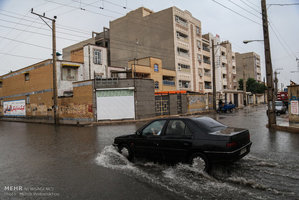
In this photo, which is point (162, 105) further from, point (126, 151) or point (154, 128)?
point (154, 128)

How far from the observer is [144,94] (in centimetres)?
2344

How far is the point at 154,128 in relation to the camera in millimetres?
5930

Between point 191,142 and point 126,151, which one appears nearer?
point 191,142

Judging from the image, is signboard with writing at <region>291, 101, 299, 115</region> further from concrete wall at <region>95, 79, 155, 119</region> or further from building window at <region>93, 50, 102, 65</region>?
building window at <region>93, 50, 102, 65</region>

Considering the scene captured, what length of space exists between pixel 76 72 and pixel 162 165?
26.9m

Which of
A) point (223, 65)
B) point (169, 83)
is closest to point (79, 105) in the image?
point (169, 83)

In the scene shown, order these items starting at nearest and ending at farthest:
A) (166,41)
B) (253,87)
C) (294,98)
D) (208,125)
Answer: (208,125) → (294,98) → (166,41) → (253,87)

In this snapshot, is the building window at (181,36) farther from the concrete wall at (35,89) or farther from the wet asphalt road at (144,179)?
the wet asphalt road at (144,179)

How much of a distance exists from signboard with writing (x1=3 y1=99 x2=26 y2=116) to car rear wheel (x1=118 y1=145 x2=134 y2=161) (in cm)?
3082

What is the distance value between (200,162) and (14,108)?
123 ft

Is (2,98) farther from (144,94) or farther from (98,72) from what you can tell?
(144,94)

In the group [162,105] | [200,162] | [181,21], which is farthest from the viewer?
[181,21]

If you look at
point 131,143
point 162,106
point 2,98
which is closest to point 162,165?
point 131,143

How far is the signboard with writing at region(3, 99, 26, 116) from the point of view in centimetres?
3222
